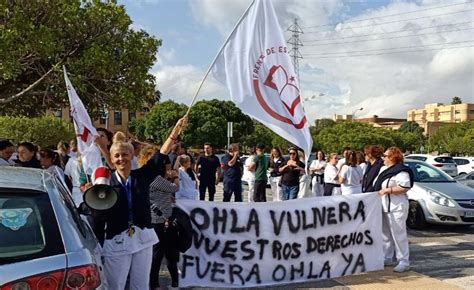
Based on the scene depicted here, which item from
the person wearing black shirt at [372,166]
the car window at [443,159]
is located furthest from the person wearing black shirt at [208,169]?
the car window at [443,159]

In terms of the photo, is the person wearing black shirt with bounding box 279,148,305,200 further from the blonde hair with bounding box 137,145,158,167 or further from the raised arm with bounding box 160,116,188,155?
the raised arm with bounding box 160,116,188,155

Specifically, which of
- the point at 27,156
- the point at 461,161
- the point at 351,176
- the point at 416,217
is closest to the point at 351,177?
the point at 351,176

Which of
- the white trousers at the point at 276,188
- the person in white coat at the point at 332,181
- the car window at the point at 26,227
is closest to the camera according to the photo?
the car window at the point at 26,227

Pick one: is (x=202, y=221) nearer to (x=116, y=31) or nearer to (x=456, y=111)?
(x=116, y=31)

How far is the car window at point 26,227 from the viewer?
2590mm

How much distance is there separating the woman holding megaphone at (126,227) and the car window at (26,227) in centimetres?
96

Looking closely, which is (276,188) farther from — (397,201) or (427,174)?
(397,201)

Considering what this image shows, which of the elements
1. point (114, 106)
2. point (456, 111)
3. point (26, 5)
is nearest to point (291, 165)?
point (114, 106)

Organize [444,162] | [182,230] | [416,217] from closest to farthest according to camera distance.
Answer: [182,230] < [416,217] < [444,162]

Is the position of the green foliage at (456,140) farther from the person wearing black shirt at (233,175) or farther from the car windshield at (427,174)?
the person wearing black shirt at (233,175)

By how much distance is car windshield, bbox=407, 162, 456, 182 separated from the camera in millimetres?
10778

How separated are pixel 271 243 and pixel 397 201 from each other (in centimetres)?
191

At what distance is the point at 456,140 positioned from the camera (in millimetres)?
70125

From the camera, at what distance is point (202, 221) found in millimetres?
5980
